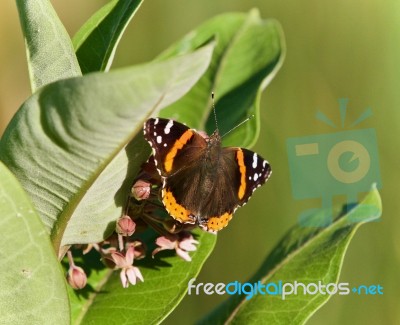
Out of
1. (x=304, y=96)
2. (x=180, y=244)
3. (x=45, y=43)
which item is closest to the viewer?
(x=45, y=43)

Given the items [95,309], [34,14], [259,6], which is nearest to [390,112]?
[259,6]

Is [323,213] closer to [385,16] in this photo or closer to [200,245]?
[200,245]

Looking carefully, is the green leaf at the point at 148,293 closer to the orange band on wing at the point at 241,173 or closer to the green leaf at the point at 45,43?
the orange band on wing at the point at 241,173

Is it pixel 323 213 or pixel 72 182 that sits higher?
pixel 72 182

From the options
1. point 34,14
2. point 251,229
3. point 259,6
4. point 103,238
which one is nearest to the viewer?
point 34,14

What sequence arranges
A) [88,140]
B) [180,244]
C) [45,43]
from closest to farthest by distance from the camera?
[88,140] → [45,43] → [180,244]

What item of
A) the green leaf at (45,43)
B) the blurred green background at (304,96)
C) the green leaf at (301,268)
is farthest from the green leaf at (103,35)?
the blurred green background at (304,96)

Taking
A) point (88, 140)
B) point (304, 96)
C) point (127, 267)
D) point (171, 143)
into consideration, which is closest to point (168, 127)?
point (171, 143)

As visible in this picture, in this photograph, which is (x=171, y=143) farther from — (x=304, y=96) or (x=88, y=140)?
(x=304, y=96)
